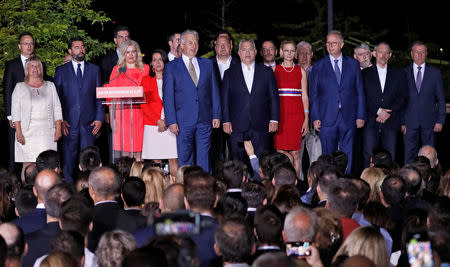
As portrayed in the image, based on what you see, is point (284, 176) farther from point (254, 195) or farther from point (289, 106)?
point (289, 106)

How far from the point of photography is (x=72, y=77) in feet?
35.1

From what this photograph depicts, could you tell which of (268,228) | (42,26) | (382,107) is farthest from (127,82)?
(268,228)

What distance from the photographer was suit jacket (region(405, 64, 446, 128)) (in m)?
11.6

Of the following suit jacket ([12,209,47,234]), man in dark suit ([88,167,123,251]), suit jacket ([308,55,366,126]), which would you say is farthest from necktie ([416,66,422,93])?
suit jacket ([12,209,47,234])

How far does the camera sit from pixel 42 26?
12.2m

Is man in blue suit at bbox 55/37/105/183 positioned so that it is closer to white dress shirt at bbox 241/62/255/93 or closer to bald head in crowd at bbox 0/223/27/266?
white dress shirt at bbox 241/62/255/93

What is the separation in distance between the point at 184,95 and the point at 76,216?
5.01 m

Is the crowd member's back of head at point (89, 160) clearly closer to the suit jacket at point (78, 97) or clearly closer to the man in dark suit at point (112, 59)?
the suit jacket at point (78, 97)

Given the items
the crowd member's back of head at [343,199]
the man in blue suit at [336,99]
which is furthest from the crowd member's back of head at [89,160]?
the crowd member's back of head at [343,199]

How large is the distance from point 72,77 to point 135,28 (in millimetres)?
13659

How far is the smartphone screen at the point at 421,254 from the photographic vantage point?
388 centimetres

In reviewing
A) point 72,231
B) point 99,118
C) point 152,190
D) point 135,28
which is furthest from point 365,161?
point 135,28

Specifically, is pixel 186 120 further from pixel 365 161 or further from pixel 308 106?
pixel 365 161

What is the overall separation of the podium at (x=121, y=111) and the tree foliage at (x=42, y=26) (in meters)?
2.20
